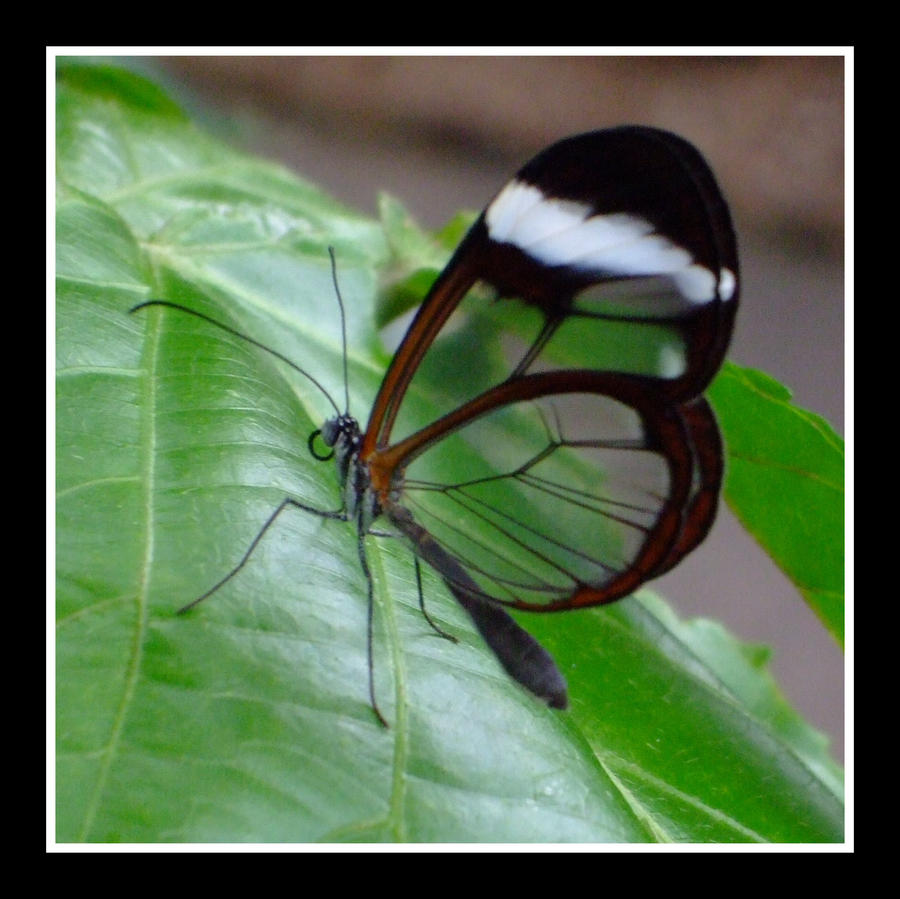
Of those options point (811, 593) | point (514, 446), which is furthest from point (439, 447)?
point (811, 593)

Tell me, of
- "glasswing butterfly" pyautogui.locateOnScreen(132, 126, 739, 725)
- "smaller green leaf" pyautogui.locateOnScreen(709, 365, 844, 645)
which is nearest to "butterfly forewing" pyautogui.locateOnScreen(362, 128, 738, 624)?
"glasswing butterfly" pyautogui.locateOnScreen(132, 126, 739, 725)

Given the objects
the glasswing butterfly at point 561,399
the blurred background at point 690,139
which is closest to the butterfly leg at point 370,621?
the glasswing butterfly at point 561,399

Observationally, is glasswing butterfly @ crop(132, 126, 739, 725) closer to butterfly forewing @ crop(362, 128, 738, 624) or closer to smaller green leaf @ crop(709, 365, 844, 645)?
butterfly forewing @ crop(362, 128, 738, 624)

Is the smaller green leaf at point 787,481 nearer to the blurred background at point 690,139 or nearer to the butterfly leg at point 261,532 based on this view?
the butterfly leg at point 261,532

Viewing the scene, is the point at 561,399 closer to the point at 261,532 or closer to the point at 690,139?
the point at 261,532

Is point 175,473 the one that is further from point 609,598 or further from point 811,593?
point 811,593

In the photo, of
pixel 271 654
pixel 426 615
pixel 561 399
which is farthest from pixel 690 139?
pixel 271 654
